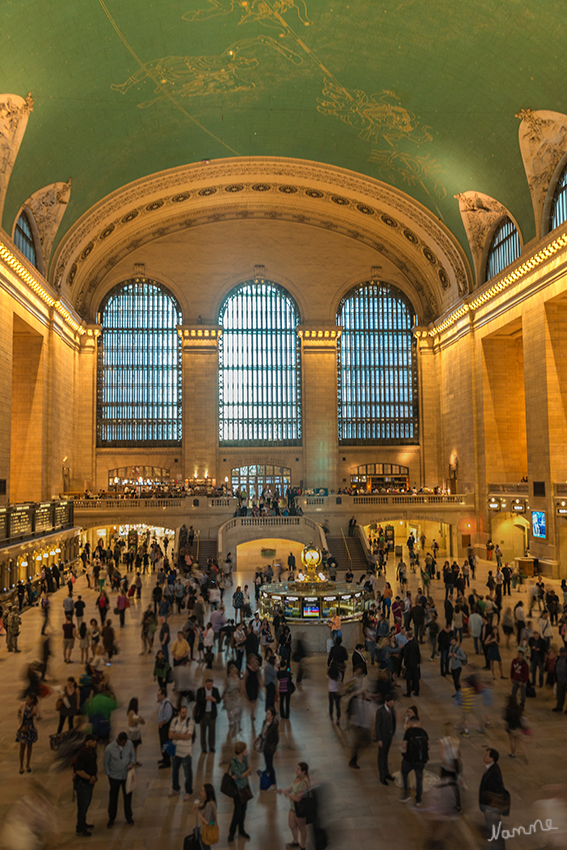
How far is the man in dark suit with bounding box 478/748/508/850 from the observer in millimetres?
5715

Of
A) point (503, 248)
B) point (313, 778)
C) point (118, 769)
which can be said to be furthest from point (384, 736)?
point (503, 248)

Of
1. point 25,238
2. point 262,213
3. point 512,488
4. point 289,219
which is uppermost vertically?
point 262,213

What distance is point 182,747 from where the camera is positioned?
7340mm

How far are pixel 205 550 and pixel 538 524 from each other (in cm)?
1353

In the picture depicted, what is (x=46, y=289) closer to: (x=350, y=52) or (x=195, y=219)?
(x=195, y=219)

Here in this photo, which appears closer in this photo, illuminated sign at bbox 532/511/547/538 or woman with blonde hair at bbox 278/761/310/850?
woman with blonde hair at bbox 278/761/310/850

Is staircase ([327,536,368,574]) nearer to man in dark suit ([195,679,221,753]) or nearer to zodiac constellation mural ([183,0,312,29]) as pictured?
man in dark suit ([195,679,221,753])

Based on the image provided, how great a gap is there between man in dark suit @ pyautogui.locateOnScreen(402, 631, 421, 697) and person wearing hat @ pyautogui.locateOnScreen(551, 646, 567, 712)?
217 centimetres

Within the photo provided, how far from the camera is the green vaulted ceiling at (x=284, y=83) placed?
2006 cm

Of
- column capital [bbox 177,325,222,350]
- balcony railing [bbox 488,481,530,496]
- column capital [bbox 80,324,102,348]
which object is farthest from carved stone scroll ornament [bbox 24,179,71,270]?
balcony railing [bbox 488,481,530,496]

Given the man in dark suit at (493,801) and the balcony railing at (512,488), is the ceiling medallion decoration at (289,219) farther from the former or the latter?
the man in dark suit at (493,801)

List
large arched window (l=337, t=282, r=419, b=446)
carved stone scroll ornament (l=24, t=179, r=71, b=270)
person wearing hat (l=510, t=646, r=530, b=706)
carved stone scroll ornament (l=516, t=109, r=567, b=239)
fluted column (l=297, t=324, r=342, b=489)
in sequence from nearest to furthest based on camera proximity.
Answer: person wearing hat (l=510, t=646, r=530, b=706)
carved stone scroll ornament (l=516, t=109, r=567, b=239)
carved stone scroll ornament (l=24, t=179, r=71, b=270)
fluted column (l=297, t=324, r=342, b=489)
large arched window (l=337, t=282, r=419, b=446)

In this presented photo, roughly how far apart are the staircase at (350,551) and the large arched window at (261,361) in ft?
41.5

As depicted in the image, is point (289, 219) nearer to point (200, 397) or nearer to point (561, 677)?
point (200, 397)
